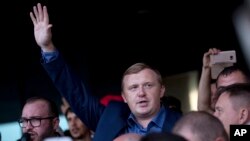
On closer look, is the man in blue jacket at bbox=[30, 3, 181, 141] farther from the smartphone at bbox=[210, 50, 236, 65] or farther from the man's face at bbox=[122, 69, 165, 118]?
the smartphone at bbox=[210, 50, 236, 65]

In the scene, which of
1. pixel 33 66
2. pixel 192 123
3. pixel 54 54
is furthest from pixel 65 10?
pixel 192 123

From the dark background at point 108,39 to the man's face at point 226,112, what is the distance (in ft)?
13.0

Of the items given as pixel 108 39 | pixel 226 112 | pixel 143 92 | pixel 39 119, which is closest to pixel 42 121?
pixel 39 119

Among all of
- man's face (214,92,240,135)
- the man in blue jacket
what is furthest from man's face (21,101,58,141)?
man's face (214,92,240,135)

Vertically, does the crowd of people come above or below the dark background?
below

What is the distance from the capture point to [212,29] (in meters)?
8.24

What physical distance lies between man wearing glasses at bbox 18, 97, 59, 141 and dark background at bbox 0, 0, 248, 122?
311 centimetres

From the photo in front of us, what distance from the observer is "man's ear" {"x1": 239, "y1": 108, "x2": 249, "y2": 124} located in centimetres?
362

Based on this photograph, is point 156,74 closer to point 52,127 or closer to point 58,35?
point 52,127

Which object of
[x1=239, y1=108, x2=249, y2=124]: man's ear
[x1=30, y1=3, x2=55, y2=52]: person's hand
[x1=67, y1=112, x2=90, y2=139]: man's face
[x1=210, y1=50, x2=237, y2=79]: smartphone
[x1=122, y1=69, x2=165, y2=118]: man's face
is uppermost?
[x1=30, y1=3, x2=55, y2=52]: person's hand

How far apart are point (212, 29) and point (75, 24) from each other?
1.53 metres

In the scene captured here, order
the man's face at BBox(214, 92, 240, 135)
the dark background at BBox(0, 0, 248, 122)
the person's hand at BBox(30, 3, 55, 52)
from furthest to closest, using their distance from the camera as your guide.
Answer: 1. the dark background at BBox(0, 0, 248, 122)
2. the person's hand at BBox(30, 3, 55, 52)
3. the man's face at BBox(214, 92, 240, 135)

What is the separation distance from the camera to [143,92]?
4148mm

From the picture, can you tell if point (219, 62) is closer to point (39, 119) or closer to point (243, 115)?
point (243, 115)
